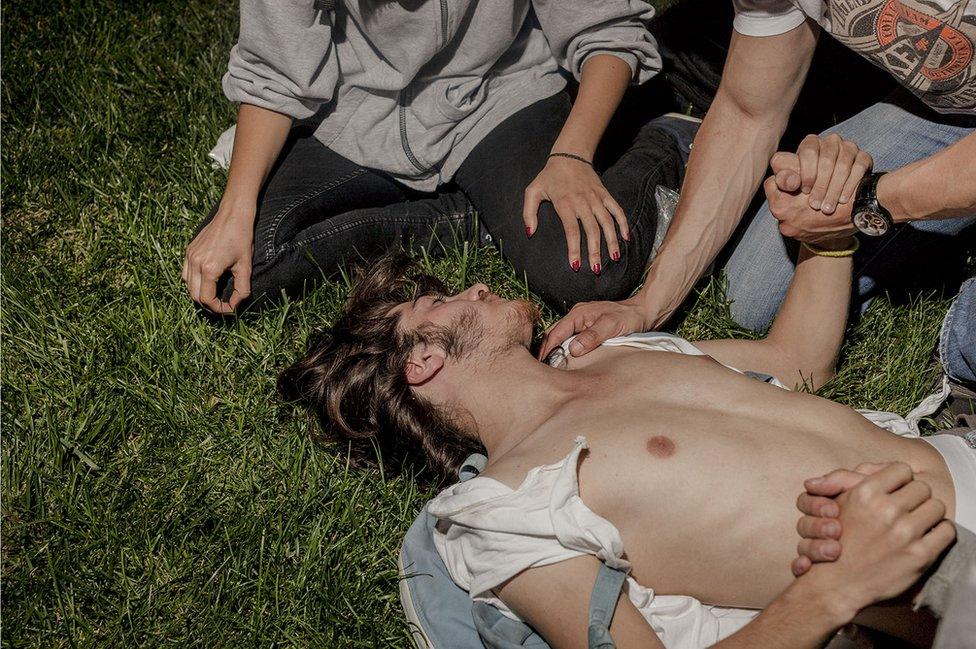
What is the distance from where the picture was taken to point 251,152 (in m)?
3.38

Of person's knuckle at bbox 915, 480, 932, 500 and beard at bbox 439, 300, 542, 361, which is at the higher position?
person's knuckle at bbox 915, 480, 932, 500

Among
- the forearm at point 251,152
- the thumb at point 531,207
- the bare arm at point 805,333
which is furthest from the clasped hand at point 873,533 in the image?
the forearm at point 251,152

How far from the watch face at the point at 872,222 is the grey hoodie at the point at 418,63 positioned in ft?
4.00

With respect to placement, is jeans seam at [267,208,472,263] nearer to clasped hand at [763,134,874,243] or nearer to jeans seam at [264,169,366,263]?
jeans seam at [264,169,366,263]

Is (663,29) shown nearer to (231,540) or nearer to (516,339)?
(516,339)

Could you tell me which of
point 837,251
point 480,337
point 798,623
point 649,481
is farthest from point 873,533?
point 480,337

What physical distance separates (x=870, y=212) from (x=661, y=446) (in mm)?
1057

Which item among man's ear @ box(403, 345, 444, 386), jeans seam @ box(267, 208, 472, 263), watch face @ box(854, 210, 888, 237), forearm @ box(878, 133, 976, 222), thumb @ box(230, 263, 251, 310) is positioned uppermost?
forearm @ box(878, 133, 976, 222)

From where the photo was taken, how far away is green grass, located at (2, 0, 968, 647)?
2.69 meters

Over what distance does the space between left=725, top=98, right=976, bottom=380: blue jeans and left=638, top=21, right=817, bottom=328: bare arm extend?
0.16 m

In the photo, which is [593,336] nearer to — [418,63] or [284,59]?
[418,63]

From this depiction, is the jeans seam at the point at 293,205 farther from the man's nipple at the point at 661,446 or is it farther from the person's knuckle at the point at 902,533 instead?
the person's knuckle at the point at 902,533

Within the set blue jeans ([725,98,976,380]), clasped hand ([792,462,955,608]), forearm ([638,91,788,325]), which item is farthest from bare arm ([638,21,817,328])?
clasped hand ([792,462,955,608])

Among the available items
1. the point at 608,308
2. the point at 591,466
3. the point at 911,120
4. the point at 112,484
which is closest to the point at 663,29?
the point at 911,120
